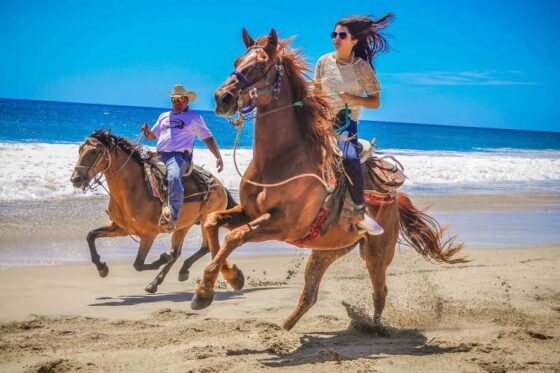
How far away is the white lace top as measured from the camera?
6.20 metres

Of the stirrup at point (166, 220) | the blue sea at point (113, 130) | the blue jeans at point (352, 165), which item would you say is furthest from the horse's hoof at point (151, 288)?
the blue sea at point (113, 130)

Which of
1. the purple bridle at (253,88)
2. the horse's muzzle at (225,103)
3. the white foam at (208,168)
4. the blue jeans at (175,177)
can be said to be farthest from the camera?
the white foam at (208,168)

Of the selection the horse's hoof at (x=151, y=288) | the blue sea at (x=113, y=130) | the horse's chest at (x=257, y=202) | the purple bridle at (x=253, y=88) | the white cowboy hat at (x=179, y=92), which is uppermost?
the blue sea at (x=113, y=130)

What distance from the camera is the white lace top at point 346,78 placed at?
20.3 feet

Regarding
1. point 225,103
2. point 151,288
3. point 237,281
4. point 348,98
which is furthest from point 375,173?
point 151,288

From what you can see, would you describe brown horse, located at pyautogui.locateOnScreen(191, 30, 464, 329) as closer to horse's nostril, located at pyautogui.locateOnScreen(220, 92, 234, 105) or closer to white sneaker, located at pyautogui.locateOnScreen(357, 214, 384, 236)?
horse's nostril, located at pyautogui.locateOnScreen(220, 92, 234, 105)

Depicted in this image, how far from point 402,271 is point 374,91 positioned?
4.69 m

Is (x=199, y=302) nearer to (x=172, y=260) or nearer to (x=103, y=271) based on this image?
(x=103, y=271)

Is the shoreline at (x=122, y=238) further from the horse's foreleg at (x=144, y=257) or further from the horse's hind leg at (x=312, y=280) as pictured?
the horse's hind leg at (x=312, y=280)

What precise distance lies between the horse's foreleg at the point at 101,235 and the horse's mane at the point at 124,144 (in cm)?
99

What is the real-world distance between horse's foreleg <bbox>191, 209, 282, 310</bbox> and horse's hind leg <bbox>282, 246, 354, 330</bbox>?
1531 millimetres

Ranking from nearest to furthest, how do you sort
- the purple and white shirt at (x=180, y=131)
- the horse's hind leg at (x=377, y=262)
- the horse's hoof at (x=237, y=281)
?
the horse's hoof at (x=237, y=281) < the horse's hind leg at (x=377, y=262) < the purple and white shirt at (x=180, y=131)

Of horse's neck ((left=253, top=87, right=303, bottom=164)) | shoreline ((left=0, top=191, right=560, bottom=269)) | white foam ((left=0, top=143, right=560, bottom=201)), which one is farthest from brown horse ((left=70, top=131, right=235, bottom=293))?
white foam ((left=0, top=143, right=560, bottom=201))

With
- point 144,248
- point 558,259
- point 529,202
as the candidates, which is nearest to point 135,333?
point 144,248
